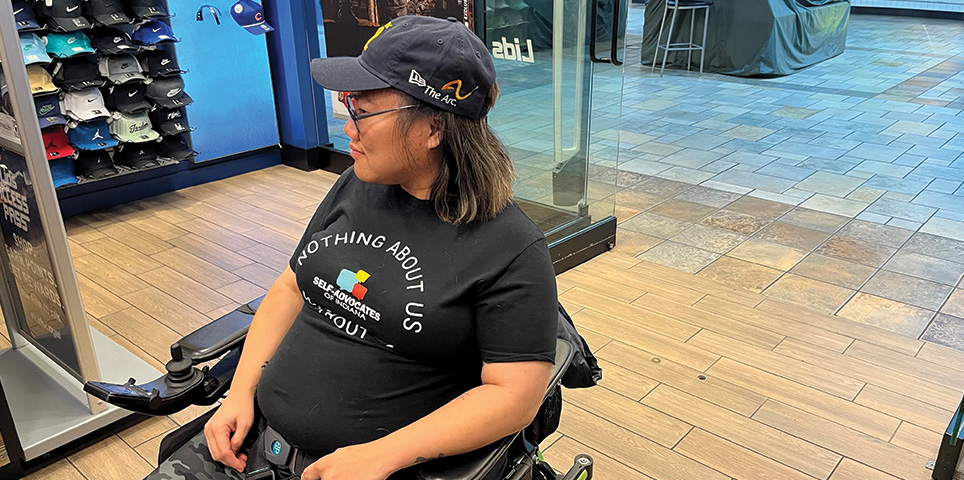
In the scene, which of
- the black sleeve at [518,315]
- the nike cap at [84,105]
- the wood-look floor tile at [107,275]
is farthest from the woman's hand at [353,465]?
the nike cap at [84,105]

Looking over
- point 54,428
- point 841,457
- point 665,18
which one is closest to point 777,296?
point 841,457

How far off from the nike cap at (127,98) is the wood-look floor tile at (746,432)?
10.1 feet

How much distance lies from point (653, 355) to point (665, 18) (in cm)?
641

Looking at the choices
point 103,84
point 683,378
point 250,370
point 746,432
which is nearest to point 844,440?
point 746,432

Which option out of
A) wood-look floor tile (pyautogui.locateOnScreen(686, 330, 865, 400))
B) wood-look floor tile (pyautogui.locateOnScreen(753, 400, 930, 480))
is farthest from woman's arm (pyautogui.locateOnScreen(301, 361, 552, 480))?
wood-look floor tile (pyautogui.locateOnScreen(686, 330, 865, 400))

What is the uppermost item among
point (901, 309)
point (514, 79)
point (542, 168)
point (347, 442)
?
point (514, 79)

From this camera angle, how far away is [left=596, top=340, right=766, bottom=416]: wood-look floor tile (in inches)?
95.7

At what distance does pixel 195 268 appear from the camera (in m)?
3.47

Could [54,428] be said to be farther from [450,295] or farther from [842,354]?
[842,354]

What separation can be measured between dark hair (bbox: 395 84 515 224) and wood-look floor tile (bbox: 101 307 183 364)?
1874mm

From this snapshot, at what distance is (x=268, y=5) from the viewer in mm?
4602

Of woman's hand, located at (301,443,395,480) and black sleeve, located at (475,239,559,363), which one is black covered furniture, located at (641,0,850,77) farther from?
woman's hand, located at (301,443,395,480)

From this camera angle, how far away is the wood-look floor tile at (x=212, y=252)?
3531 millimetres

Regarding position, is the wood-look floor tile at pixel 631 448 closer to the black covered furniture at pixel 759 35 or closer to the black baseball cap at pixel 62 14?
the black baseball cap at pixel 62 14
